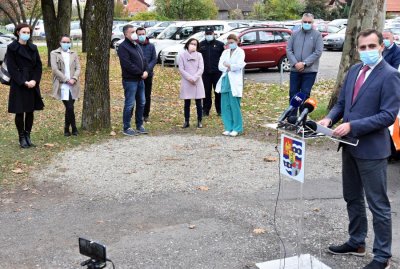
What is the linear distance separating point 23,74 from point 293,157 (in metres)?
5.89

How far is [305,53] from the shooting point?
1021 centimetres

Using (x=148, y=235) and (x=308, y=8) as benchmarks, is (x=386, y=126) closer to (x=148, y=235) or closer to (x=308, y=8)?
(x=148, y=235)

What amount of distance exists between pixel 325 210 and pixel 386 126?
209 cm

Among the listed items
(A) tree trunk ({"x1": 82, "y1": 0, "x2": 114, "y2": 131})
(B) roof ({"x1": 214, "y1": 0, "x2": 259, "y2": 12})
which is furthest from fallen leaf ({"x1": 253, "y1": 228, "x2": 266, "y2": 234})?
(B) roof ({"x1": 214, "y1": 0, "x2": 259, "y2": 12})

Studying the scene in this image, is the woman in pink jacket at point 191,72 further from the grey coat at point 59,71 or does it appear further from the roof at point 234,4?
the roof at point 234,4

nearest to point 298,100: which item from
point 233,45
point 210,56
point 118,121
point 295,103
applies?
point 295,103

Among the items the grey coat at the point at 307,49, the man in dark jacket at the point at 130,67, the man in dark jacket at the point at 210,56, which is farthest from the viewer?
the man in dark jacket at the point at 210,56

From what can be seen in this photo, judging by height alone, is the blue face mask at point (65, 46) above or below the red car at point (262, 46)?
above

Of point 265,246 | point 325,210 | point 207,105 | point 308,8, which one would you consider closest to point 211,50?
point 207,105

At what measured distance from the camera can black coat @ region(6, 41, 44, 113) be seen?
8.80 meters

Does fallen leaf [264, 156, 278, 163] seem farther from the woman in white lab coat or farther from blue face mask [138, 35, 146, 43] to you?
blue face mask [138, 35, 146, 43]

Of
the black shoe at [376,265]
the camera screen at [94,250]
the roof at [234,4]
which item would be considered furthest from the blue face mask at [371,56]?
the roof at [234,4]

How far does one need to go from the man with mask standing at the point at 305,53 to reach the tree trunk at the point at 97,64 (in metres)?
3.56

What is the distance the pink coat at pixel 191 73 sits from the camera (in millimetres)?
10734
